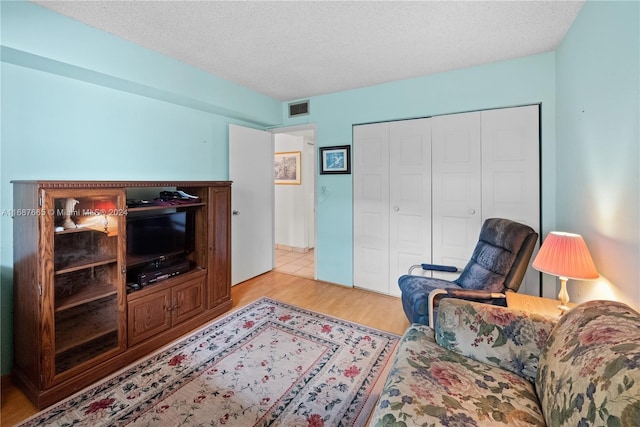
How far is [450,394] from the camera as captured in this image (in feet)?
3.67

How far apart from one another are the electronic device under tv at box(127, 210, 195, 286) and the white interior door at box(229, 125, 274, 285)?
0.92 m

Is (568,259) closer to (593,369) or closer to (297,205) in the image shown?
(593,369)

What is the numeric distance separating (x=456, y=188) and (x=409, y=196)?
1.56ft

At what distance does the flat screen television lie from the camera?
221 centimetres

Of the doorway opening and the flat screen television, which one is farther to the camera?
the doorway opening

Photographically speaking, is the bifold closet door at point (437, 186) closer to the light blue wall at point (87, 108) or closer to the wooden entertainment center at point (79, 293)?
the light blue wall at point (87, 108)

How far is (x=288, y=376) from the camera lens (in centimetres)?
191

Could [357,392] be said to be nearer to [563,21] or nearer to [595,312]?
[595,312]

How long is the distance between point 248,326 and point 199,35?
8.00 ft

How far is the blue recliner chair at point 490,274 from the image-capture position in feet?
6.50

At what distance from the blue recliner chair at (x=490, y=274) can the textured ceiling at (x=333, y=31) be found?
1.46 metres

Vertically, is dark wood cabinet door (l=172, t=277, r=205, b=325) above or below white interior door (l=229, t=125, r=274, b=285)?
below

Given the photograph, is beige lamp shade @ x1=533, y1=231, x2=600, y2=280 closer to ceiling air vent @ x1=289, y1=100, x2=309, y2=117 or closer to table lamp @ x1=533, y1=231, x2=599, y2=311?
table lamp @ x1=533, y1=231, x2=599, y2=311

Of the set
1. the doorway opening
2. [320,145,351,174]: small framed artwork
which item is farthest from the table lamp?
the doorway opening
